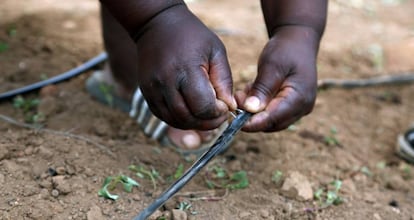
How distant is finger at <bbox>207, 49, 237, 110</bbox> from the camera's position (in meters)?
1.30

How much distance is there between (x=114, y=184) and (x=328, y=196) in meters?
0.64

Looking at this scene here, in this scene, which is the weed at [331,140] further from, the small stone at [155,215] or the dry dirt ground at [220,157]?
the small stone at [155,215]

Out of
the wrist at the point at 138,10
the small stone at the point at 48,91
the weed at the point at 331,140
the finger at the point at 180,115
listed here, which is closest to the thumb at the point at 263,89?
the finger at the point at 180,115

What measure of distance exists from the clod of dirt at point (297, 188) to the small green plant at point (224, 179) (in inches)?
4.7

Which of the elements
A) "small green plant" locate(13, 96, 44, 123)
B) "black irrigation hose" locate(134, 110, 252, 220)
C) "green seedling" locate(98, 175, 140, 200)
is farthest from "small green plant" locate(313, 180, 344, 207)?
"small green plant" locate(13, 96, 44, 123)

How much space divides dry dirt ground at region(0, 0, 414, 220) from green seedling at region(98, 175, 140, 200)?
0.6 inches

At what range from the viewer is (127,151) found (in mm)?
1685

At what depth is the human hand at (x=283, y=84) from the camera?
4.51ft

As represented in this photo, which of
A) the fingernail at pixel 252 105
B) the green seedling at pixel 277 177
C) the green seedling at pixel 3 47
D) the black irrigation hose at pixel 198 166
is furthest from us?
the green seedling at pixel 3 47

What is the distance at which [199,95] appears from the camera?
48.9 inches

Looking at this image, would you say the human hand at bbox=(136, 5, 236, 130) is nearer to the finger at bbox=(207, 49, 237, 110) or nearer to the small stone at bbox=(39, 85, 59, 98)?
the finger at bbox=(207, 49, 237, 110)

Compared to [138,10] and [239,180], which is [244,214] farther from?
[138,10]

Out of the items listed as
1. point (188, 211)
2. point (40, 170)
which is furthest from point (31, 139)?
point (188, 211)

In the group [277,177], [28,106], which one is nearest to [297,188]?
[277,177]
